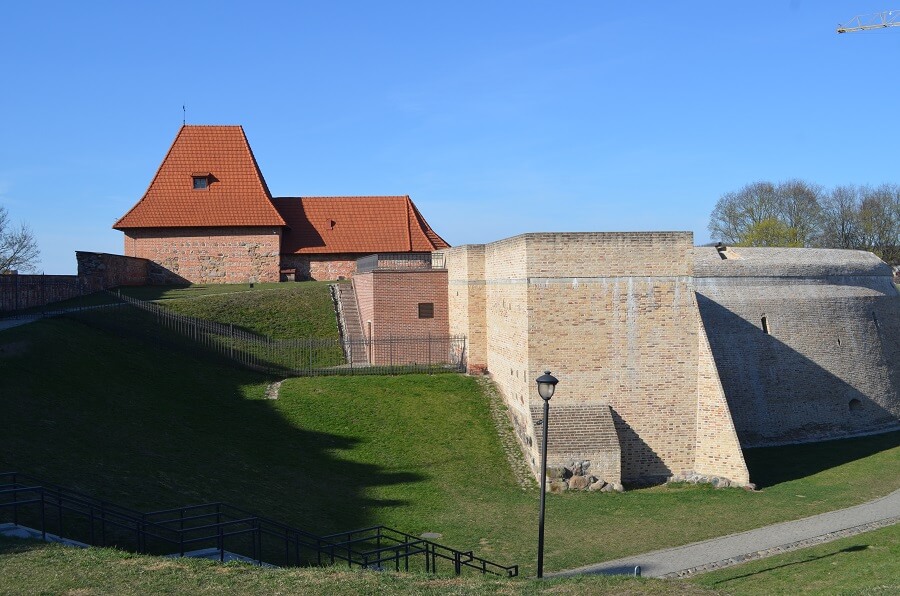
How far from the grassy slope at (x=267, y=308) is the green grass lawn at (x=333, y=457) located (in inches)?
143

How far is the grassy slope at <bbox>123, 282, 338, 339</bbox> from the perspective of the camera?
25231 millimetres

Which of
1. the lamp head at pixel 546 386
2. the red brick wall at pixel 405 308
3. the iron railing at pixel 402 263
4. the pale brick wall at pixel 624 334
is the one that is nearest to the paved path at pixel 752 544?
the lamp head at pixel 546 386

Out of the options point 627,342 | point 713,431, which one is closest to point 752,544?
point 713,431

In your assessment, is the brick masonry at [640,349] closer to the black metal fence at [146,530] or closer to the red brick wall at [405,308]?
the red brick wall at [405,308]

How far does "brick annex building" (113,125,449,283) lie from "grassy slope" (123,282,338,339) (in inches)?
139

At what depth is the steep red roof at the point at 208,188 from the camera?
1255 inches

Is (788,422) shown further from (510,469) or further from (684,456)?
(510,469)

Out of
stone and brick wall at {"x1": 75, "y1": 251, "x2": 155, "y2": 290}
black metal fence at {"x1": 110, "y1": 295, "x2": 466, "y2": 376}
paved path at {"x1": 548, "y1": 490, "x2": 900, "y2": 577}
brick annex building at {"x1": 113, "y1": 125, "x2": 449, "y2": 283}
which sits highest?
brick annex building at {"x1": 113, "y1": 125, "x2": 449, "y2": 283}

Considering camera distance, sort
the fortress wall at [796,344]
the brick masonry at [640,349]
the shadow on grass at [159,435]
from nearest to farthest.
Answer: the shadow on grass at [159,435], the brick masonry at [640,349], the fortress wall at [796,344]

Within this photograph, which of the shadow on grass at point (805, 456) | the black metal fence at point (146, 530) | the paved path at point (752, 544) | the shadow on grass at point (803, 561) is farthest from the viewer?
the shadow on grass at point (805, 456)

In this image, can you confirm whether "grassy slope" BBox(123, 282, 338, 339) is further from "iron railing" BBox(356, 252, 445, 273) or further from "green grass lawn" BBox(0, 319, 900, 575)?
"green grass lawn" BBox(0, 319, 900, 575)

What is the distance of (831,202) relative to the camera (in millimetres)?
59219

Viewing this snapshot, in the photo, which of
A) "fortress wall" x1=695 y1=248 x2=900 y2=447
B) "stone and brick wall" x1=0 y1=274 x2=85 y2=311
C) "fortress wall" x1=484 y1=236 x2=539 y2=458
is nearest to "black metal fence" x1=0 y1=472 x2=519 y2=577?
"fortress wall" x1=484 y1=236 x2=539 y2=458

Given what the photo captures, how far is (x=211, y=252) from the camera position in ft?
105
